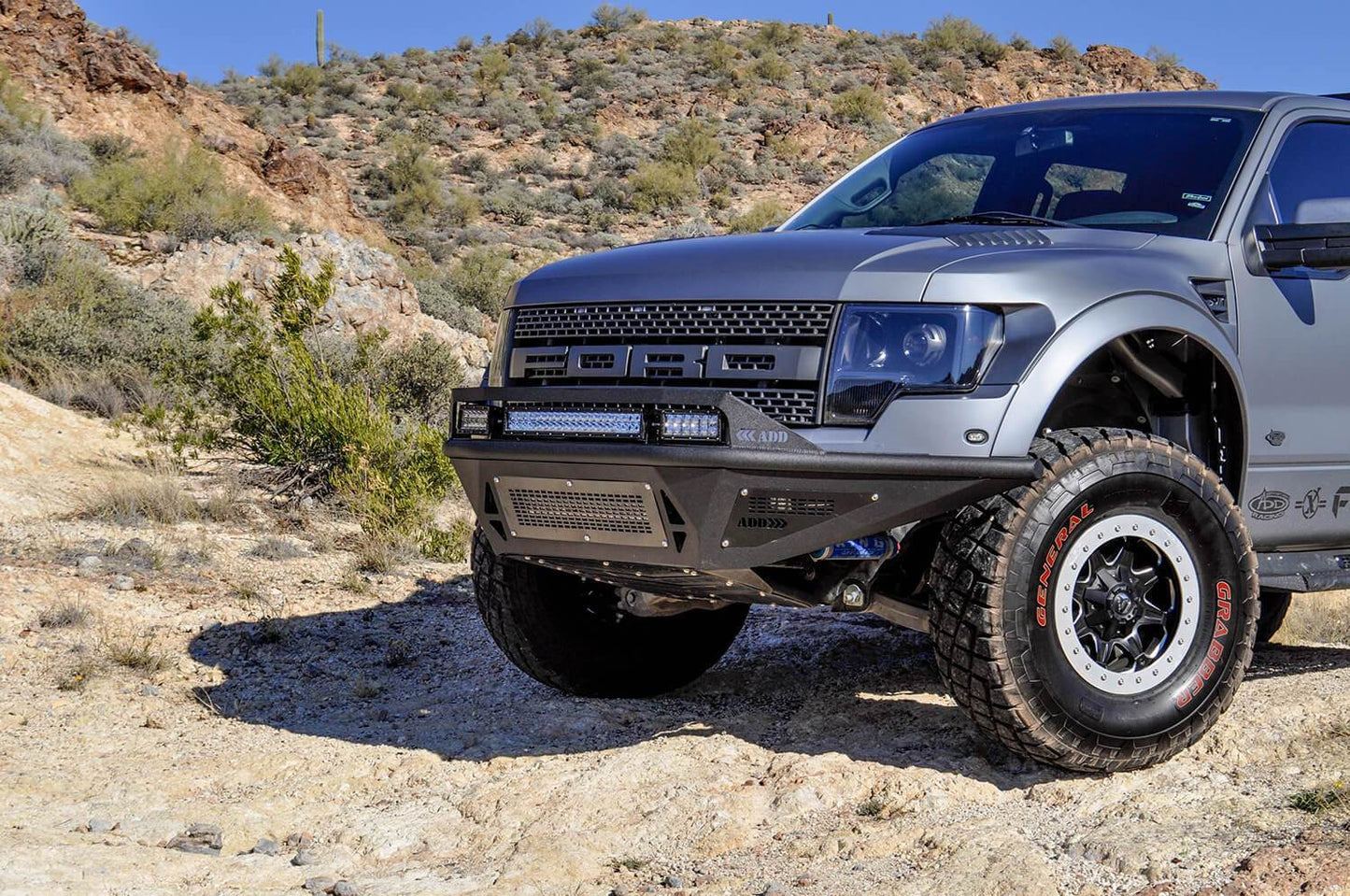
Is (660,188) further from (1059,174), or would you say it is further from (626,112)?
(1059,174)

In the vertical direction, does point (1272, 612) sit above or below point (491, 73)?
below

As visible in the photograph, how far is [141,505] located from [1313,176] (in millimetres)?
6528

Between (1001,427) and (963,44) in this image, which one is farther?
(963,44)

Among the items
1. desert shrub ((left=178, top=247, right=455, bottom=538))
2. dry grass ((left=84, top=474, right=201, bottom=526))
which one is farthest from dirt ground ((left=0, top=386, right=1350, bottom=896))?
desert shrub ((left=178, top=247, right=455, bottom=538))

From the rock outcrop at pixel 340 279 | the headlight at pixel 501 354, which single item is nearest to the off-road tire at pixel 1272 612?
the headlight at pixel 501 354

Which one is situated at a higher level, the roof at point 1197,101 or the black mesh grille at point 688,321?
the roof at point 1197,101

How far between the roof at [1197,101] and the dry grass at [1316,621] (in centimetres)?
296

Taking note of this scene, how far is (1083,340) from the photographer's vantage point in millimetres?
3824

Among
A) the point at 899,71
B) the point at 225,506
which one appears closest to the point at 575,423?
the point at 225,506

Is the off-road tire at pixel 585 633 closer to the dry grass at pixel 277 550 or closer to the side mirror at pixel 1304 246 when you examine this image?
the side mirror at pixel 1304 246

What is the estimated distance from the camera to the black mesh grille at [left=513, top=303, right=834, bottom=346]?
380 centimetres

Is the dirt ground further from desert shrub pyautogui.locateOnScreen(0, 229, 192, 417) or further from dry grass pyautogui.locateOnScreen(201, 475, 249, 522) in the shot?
desert shrub pyautogui.locateOnScreen(0, 229, 192, 417)

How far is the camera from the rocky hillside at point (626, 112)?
31250 millimetres

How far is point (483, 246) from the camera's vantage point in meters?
28.3
